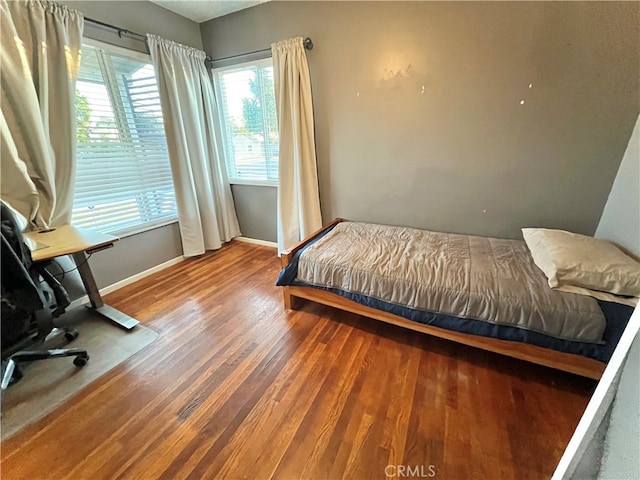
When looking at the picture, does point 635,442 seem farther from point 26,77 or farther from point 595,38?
point 26,77

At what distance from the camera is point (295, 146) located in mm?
2777

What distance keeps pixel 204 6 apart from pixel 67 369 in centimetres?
332

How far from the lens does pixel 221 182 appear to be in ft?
11.1

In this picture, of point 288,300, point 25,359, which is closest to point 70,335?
point 25,359

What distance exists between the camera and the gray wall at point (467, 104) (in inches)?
71.4

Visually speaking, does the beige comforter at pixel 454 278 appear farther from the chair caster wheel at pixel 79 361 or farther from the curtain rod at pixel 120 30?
the curtain rod at pixel 120 30

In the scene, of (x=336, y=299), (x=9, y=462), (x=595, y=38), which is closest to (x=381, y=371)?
(x=336, y=299)

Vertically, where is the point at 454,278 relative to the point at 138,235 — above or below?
above

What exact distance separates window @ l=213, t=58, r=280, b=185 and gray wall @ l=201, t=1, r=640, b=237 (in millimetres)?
279

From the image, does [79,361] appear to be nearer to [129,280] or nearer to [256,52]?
[129,280]

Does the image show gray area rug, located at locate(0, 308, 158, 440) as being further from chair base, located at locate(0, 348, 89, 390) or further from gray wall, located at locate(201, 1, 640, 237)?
gray wall, located at locate(201, 1, 640, 237)

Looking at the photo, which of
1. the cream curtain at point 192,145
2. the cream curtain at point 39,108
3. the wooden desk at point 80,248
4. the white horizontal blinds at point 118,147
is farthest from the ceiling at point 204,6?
the wooden desk at point 80,248

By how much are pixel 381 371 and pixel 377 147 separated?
1.97 m

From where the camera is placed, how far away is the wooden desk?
5.43ft
